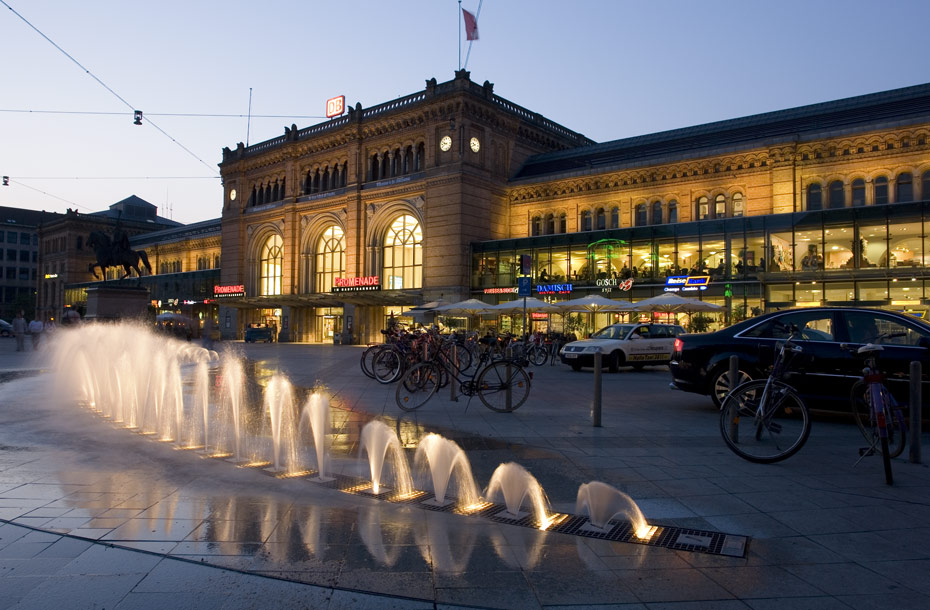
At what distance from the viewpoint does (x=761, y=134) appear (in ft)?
121

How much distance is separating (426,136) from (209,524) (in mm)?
41998

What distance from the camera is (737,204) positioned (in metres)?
36.1

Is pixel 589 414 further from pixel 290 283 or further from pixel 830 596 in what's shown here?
pixel 290 283

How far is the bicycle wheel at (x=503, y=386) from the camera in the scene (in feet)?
34.5

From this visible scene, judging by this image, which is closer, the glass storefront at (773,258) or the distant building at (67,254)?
the glass storefront at (773,258)

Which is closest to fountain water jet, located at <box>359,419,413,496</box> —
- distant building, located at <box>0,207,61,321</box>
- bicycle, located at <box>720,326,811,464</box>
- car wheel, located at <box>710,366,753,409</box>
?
bicycle, located at <box>720,326,811,464</box>

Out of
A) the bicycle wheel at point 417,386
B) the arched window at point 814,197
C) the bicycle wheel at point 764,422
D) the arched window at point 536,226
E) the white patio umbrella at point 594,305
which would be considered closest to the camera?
the bicycle wheel at point 764,422

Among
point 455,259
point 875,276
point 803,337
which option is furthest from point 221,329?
point 803,337

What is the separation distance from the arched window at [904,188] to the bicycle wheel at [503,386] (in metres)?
29.8

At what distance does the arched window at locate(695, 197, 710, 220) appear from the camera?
122 feet

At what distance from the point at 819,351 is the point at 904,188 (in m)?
28.5

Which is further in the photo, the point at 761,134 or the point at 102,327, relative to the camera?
the point at 761,134

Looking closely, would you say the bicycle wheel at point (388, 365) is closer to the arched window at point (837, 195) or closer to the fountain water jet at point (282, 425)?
the fountain water jet at point (282, 425)

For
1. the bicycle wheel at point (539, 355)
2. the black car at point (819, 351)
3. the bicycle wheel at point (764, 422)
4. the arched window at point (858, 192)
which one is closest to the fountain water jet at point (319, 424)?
the bicycle wheel at point (764, 422)
